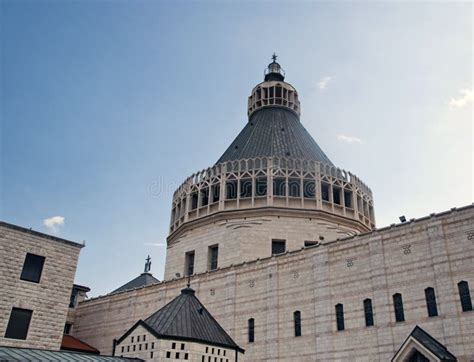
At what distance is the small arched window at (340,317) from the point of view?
26.2 m

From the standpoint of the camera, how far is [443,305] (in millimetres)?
22609

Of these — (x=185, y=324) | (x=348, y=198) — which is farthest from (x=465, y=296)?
(x=348, y=198)

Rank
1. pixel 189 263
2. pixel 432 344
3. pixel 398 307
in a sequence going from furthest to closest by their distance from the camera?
1. pixel 189 263
2. pixel 398 307
3. pixel 432 344

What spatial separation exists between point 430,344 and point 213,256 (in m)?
21.1

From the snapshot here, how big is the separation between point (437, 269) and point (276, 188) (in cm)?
1836

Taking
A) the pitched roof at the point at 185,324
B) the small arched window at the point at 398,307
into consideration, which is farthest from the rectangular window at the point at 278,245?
the small arched window at the point at 398,307

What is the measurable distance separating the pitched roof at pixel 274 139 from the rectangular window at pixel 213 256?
9.18 meters

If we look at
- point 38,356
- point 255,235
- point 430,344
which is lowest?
point 38,356

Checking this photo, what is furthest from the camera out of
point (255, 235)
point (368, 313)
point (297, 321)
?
point (255, 235)

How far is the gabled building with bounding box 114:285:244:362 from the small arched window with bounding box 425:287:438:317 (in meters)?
10.6

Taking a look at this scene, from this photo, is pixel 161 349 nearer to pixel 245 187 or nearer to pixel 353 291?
pixel 353 291

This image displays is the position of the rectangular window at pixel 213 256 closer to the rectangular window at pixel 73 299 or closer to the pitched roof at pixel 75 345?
the pitched roof at pixel 75 345

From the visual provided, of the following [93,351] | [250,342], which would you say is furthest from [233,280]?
[93,351]

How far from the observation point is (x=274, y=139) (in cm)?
4616
